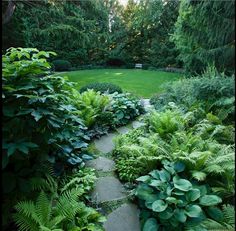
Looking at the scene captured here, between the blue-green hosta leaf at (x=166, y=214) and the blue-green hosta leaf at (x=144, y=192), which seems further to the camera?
the blue-green hosta leaf at (x=144, y=192)

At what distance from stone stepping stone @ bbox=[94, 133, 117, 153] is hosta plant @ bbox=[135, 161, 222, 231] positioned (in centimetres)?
172

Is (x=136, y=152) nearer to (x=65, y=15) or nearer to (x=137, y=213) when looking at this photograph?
(x=137, y=213)

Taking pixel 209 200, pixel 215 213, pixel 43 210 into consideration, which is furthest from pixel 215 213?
pixel 43 210

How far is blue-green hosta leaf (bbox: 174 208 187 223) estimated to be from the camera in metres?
2.60

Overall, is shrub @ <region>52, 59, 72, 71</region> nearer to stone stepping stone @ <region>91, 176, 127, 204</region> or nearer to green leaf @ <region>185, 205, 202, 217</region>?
stone stepping stone @ <region>91, 176, 127, 204</region>

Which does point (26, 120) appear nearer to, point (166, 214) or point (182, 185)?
point (166, 214)

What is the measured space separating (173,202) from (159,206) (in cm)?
15

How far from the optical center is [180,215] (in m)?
2.64

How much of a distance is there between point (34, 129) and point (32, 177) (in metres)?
0.49

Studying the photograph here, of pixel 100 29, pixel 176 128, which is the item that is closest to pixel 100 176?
pixel 176 128

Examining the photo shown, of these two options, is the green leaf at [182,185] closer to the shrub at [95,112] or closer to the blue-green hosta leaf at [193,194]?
the blue-green hosta leaf at [193,194]

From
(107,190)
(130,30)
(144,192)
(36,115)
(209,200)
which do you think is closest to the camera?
(36,115)

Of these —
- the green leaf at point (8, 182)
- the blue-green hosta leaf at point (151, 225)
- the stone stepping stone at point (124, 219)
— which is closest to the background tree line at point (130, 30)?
the blue-green hosta leaf at point (151, 225)

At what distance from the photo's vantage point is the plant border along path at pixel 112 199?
2.88 metres
